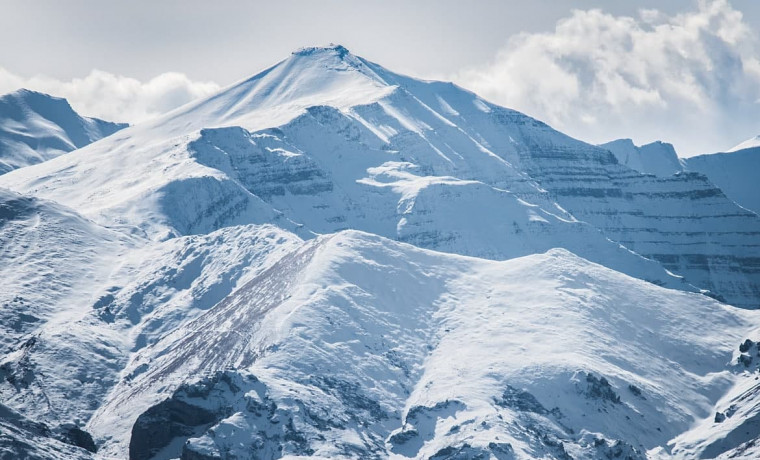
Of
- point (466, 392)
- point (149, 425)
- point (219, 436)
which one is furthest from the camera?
point (466, 392)

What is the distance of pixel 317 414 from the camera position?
603ft

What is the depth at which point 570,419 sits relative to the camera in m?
191

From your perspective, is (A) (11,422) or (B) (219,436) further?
(B) (219,436)

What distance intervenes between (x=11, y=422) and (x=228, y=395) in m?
43.3

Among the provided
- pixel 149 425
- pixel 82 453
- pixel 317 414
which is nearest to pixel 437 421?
pixel 317 414

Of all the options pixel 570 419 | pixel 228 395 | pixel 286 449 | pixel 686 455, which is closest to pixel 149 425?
pixel 228 395

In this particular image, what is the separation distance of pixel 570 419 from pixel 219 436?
66.3 m

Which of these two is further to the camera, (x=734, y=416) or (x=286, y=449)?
(x=734, y=416)

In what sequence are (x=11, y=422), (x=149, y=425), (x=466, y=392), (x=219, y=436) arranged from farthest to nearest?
(x=466, y=392) < (x=149, y=425) < (x=219, y=436) < (x=11, y=422)

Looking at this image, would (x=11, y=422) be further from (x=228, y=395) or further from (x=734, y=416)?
(x=734, y=416)

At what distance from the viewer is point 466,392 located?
19575cm

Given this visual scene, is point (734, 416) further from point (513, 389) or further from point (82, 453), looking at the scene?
point (82, 453)

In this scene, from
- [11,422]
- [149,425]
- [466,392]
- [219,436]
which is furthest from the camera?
[466,392]

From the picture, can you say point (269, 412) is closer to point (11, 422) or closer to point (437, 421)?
point (437, 421)
